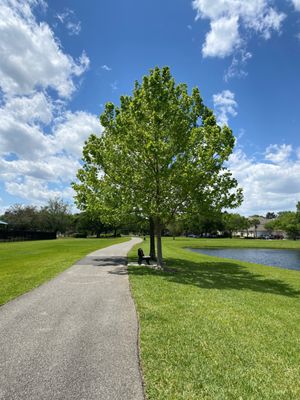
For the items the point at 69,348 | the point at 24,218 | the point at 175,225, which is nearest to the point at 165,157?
the point at 69,348

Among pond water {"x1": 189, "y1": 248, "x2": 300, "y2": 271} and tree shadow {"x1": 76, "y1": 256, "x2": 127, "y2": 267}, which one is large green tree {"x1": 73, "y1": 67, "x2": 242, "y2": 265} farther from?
pond water {"x1": 189, "y1": 248, "x2": 300, "y2": 271}

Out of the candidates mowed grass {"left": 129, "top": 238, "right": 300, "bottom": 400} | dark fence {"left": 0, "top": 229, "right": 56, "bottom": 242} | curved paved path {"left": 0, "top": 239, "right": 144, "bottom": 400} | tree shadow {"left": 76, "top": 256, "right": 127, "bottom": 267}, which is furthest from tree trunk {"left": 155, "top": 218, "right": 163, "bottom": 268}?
dark fence {"left": 0, "top": 229, "right": 56, "bottom": 242}

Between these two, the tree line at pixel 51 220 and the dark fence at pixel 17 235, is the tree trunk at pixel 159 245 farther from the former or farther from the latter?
the tree line at pixel 51 220

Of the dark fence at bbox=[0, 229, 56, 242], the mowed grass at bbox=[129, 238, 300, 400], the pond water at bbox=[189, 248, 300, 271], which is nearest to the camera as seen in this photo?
the mowed grass at bbox=[129, 238, 300, 400]

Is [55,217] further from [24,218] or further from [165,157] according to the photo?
[165,157]

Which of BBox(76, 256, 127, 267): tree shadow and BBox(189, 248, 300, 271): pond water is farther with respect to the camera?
BBox(189, 248, 300, 271): pond water

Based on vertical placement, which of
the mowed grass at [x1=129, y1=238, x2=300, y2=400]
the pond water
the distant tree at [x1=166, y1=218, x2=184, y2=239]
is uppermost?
the distant tree at [x1=166, y1=218, x2=184, y2=239]

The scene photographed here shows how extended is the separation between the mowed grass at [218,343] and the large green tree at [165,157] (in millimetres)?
6191

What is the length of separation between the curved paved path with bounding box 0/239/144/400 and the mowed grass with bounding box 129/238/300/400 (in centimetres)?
41

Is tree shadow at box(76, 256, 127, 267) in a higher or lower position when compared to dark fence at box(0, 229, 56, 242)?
lower

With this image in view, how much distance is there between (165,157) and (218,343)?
37.1ft

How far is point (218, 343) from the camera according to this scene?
6672mm

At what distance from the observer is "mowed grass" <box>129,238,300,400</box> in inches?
189

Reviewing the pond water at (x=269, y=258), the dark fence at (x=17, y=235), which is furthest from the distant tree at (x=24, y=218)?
the pond water at (x=269, y=258)
